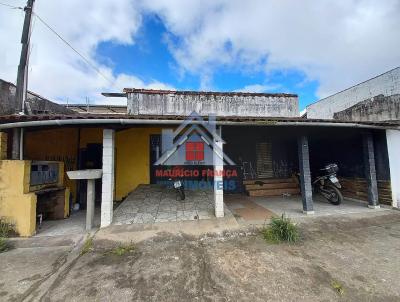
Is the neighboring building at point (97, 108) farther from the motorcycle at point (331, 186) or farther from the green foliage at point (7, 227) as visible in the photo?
the motorcycle at point (331, 186)

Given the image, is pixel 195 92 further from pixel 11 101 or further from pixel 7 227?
pixel 7 227

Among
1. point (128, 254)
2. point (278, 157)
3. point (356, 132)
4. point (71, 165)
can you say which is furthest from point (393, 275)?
point (71, 165)

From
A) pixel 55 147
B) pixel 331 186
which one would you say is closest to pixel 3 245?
pixel 55 147

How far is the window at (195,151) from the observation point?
8.60m

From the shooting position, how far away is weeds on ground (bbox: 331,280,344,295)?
2.60m

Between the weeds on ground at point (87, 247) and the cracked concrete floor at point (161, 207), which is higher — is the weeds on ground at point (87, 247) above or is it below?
below

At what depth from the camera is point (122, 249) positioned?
386 centimetres

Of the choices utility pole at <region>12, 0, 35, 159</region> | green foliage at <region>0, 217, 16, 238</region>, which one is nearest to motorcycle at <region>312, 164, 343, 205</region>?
green foliage at <region>0, 217, 16, 238</region>

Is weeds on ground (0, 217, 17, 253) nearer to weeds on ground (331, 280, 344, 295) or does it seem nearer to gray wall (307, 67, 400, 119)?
weeds on ground (331, 280, 344, 295)

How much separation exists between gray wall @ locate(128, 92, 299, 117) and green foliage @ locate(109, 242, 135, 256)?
6.31 metres

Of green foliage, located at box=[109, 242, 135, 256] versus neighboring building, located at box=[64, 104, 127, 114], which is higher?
neighboring building, located at box=[64, 104, 127, 114]

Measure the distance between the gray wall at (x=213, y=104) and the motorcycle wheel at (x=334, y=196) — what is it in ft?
15.7

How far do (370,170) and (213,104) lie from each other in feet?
21.3

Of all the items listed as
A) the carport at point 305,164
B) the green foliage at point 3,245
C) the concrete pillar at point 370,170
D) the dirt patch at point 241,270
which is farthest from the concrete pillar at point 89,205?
the concrete pillar at point 370,170
